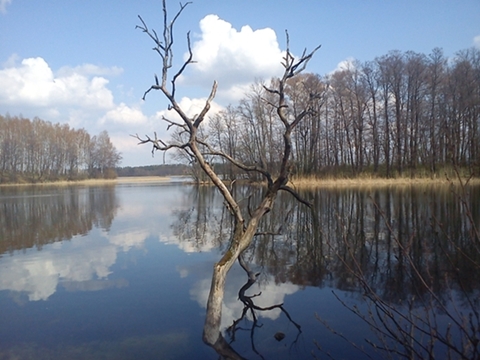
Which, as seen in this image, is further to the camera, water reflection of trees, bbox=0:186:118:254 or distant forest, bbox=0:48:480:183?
distant forest, bbox=0:48:480:183

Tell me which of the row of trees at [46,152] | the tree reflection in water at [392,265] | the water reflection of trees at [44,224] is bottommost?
the water reflection of trees at [44,224]

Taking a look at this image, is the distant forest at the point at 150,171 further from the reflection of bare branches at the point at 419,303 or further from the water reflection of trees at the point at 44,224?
the reflection of bare branches at the point at 419,303

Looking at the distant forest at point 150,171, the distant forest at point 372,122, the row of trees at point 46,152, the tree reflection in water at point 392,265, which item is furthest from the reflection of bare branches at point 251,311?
the distant forest at point 150,171

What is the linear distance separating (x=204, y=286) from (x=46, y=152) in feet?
246

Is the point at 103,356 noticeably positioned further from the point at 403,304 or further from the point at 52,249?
the point at 52,249

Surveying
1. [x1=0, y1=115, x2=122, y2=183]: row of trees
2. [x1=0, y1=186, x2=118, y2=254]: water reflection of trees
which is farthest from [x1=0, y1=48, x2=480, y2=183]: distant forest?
[x1=0, y1=115, x2=122, y2=183]: row of trees

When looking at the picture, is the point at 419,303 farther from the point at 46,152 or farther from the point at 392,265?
the point at 46,152

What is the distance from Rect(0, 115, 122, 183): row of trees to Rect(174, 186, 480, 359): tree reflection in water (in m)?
65.0

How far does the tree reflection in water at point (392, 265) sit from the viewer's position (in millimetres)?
3193

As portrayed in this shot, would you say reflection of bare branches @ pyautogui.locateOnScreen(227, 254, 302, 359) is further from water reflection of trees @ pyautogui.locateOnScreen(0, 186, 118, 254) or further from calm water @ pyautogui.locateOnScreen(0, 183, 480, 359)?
water reflection of trees @ pyautogui.locateOnScreen(0, 186, 118, 254)

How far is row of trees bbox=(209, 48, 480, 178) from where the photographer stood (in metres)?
37.8

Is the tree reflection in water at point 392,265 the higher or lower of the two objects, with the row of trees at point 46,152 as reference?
lower

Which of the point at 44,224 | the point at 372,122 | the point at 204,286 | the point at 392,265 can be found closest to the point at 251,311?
the point at 204,286

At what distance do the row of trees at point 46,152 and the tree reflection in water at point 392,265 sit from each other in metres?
65.0
